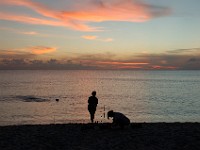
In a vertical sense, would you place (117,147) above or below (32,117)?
above

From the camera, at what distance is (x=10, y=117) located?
147ft

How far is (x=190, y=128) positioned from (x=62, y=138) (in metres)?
7.61

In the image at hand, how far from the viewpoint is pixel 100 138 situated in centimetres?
1506

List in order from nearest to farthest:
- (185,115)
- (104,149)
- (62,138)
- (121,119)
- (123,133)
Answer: (104,149)
(62,138)
(123,133)
(121,119)
(185,115)

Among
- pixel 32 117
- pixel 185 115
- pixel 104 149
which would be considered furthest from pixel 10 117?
pixel 104 149

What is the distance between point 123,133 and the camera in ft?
53.3

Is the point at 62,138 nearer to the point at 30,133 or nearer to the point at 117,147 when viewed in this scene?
the point at 30,133

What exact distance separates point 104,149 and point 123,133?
337 centimetres

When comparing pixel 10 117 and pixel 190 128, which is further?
pixel 10 117

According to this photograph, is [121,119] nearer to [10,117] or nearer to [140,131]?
[140,131]

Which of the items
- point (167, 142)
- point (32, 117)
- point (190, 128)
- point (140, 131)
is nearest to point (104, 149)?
point (167, 142)

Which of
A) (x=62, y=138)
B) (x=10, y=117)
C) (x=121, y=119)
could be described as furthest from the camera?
(x=10, y=117)

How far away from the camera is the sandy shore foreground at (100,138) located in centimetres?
1353

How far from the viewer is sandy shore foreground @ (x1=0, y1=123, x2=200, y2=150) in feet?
44.4
